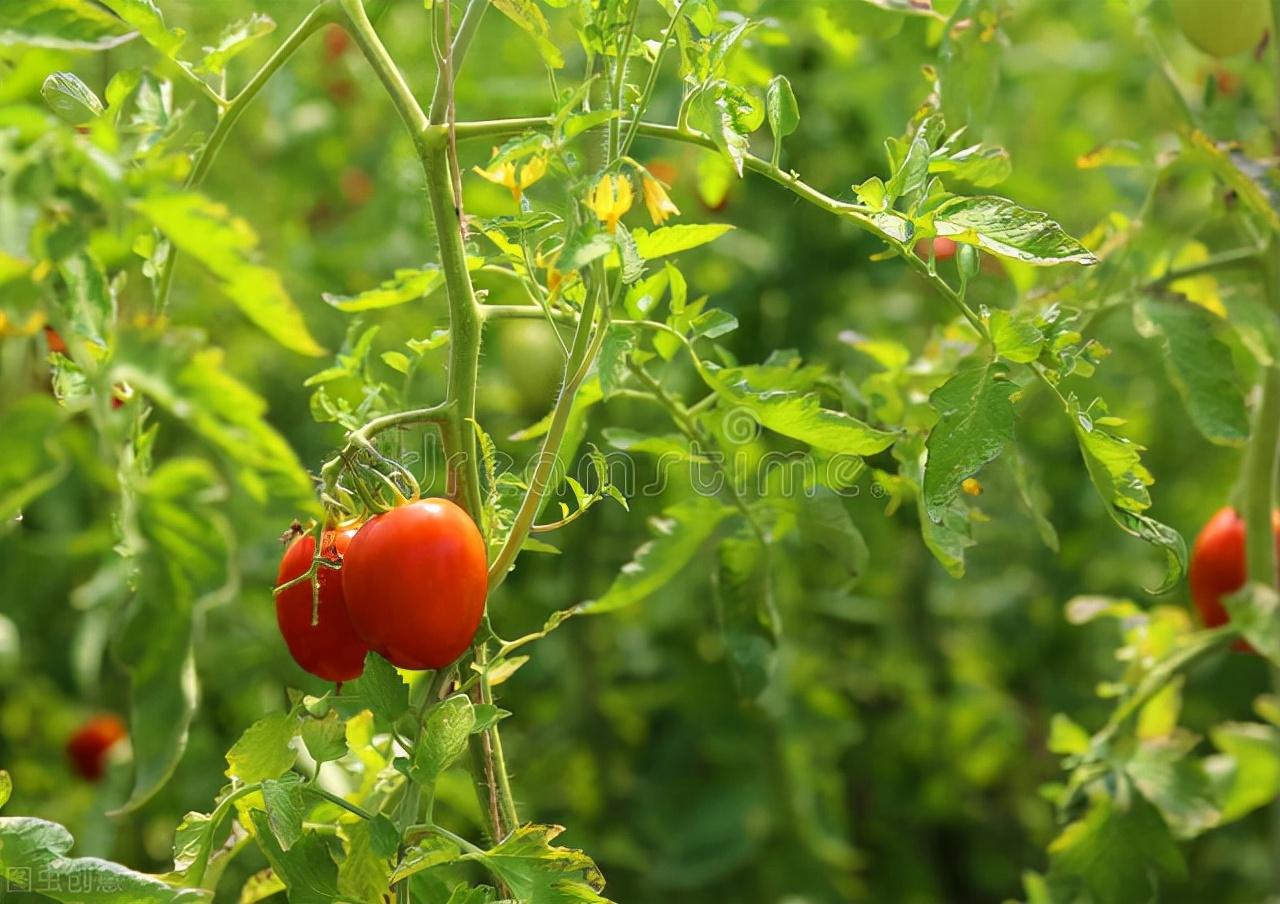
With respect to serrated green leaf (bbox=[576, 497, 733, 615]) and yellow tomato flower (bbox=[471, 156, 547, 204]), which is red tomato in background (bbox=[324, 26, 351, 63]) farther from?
yellow tomato flower (bbox=[471, 156, 547, 204])

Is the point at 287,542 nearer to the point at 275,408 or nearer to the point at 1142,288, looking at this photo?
the point at 1142,288

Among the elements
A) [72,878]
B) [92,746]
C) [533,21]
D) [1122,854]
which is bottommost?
[92,746]

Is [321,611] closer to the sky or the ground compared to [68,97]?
closer to the ground

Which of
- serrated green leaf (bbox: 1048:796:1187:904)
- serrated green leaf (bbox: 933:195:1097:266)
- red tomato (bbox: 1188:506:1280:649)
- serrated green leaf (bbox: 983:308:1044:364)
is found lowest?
serrated green leaf (bbox: 1048:796:1187:904)

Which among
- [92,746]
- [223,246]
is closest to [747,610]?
[223,246]

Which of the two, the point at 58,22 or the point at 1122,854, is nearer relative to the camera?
the point at 58,22

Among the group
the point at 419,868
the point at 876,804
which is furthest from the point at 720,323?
the point at 876,804

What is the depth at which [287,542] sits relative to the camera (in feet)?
3.02

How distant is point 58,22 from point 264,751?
0.39 meters

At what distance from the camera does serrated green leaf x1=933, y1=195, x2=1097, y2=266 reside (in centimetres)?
78

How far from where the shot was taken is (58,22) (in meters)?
0.67

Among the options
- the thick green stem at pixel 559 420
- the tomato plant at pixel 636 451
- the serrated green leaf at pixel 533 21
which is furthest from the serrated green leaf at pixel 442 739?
the serrated green leaf at pixel 533 21

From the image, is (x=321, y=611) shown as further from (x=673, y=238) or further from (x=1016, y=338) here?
(x=1016, y=338)

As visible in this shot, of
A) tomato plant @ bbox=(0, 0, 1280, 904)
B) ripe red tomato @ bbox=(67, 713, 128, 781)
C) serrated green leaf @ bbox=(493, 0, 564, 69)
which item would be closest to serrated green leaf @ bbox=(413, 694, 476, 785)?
tomato plant @ bbox=(0, 0, 1280, 904)
